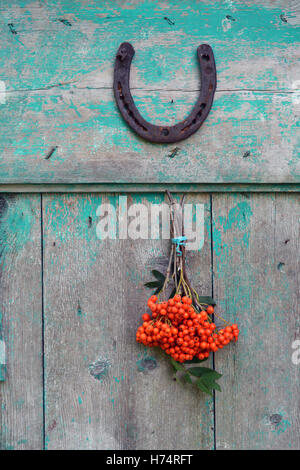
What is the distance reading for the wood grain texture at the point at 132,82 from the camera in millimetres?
799

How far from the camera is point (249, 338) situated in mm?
835

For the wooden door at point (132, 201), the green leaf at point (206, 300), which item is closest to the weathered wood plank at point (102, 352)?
the wooden door at point (132, 201)

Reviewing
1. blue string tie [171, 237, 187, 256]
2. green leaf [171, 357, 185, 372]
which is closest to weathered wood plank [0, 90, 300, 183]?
blue string tie [171, 237, 187, 256]

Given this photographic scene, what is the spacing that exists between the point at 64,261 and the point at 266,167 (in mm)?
525

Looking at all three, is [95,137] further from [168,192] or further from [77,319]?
[77,319]

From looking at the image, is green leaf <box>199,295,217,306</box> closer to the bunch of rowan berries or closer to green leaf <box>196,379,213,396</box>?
the bunch of rowan berries

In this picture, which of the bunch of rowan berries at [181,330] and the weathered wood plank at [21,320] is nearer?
the bunch of rowan berries at [181,330]

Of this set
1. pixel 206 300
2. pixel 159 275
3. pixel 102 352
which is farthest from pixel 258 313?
pixel 102 352

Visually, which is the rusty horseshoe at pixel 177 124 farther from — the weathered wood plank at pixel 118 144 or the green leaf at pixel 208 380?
the green leaf at pixel 208 380

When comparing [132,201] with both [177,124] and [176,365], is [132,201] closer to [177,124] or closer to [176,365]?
[177,124]

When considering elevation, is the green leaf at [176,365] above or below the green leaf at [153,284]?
below

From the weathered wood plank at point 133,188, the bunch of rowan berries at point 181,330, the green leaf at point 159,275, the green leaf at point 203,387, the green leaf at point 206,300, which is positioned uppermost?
the weathered wood plank at point 133,188

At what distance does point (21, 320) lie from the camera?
2.71ft

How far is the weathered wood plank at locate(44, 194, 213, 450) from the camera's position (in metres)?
0.82
